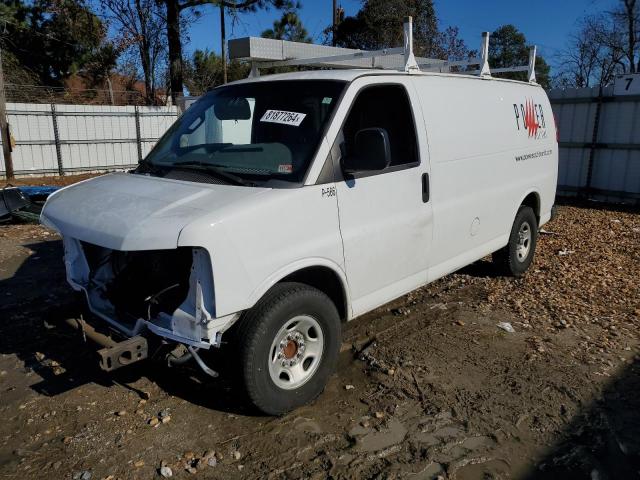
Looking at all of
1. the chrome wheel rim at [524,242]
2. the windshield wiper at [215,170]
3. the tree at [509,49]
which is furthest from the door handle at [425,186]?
the tree at [509,49]

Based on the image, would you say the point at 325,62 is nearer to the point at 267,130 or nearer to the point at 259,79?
the point at 259,79

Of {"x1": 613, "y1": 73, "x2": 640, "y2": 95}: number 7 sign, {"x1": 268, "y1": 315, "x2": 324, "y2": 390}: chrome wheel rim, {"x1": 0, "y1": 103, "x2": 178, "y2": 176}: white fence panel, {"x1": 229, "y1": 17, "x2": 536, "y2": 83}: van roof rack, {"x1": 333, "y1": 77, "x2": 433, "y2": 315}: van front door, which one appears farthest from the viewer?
{"x1": 0, "y1": 103, "x2": 178, "y2": 176}: white fence panel

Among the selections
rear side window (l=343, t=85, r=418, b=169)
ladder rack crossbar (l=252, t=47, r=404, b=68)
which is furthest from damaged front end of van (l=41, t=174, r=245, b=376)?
ladder rack crossbar (l=252, t=47, r=404, b=68)

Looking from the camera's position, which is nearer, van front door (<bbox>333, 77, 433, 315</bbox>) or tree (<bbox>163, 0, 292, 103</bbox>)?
van front door (<bbox>333, 77, 433, 315</bbox>)

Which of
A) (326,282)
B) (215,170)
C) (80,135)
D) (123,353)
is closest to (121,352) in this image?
(123,353)

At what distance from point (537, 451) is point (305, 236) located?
1.91m

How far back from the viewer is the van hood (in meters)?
2.98

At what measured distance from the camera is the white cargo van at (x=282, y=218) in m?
3.09

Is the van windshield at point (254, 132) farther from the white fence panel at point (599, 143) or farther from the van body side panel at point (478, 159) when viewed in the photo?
the white fence panel at point (599, 143)

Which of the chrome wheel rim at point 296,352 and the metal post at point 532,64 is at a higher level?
the metal post at point 532,64

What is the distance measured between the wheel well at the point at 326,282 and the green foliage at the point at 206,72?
1041 inches

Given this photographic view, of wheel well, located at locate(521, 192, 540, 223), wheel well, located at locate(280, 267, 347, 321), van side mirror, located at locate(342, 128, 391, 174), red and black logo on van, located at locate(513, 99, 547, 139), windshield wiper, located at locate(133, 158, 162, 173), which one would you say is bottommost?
wheel well, located at locate(280, 267, 347, 321)

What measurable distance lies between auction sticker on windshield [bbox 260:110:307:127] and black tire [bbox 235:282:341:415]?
1158 millimetres

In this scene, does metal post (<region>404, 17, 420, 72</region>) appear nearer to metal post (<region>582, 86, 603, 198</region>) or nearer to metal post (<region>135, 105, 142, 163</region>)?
metal post (<region>582, 86, 603, 198</region>)
